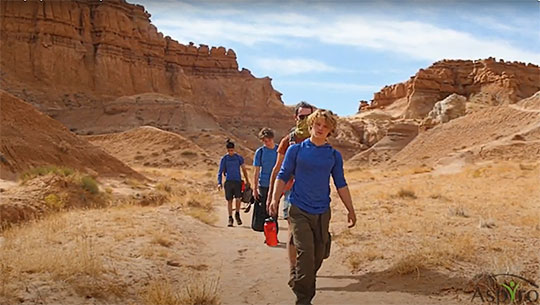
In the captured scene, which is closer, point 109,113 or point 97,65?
point 109,113

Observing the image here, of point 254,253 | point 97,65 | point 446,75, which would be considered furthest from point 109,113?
point 254,253

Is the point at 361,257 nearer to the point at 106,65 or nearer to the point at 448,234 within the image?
the point at 448,234

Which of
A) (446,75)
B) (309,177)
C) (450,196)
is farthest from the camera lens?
(446,75)

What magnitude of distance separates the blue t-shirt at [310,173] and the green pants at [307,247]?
0.09m

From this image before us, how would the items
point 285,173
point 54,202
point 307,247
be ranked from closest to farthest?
point 307,247
point 285,173
point 54,202

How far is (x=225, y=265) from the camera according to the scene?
7008 mm

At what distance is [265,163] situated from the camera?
8.48 meters

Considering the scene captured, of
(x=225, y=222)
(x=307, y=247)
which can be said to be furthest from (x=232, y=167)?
(x=307, y=247)

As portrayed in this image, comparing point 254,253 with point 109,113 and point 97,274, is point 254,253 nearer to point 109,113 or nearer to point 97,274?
point 97,274

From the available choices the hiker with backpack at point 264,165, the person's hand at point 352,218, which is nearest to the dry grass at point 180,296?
the person's hand at point 352,218

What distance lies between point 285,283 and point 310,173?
1.72 meters

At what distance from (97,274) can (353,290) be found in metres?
2.78
